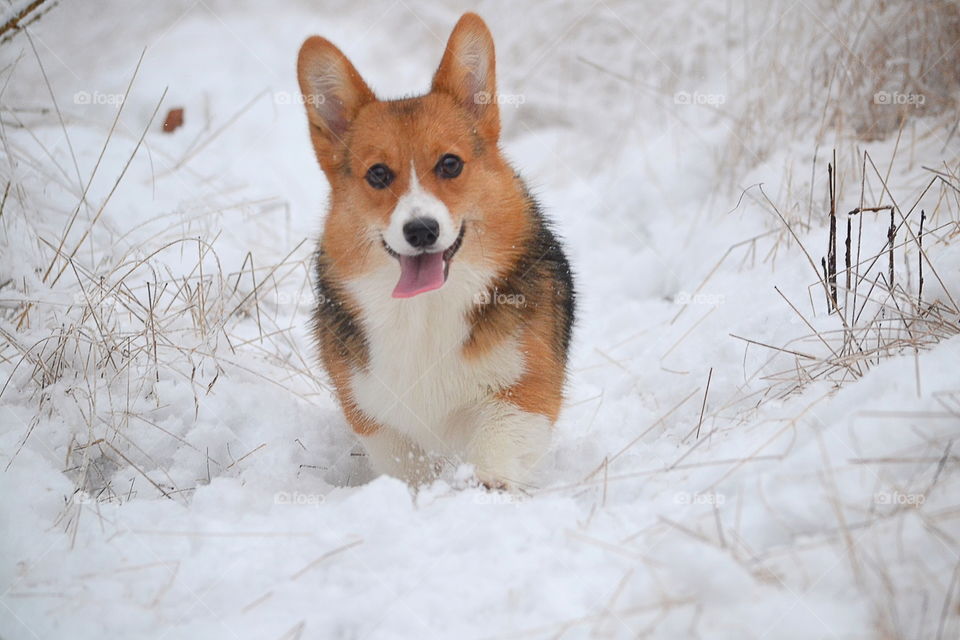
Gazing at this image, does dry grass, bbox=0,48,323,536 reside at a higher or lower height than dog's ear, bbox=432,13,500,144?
lower

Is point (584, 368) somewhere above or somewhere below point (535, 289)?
below

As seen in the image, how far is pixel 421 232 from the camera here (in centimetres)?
280

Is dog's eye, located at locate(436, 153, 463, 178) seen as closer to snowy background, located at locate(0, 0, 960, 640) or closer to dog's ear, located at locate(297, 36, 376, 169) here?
dog's ear, located at locate(297, 36, 376, 169)

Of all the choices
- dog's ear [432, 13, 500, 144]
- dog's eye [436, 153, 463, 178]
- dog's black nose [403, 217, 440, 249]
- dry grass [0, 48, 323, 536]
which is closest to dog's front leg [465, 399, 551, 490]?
dog's black nose [403, 217, 440, 249]

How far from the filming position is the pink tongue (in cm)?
295

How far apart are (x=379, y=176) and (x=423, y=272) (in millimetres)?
439

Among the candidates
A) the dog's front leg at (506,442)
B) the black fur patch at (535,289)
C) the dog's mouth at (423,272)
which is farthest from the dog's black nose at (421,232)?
the dog's front leg at (506,442)

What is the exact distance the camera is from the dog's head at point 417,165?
2.96 meters

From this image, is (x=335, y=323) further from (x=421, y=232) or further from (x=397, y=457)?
(x=421, y=232)

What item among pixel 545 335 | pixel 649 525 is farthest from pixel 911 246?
pixel 649 525

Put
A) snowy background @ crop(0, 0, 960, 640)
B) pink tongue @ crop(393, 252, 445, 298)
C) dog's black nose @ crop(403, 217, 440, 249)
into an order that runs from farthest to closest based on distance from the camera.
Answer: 1. pink tongue @ crop(393, 252, 445, 298)
2. dog's black nose @ crop(403, 217, 440, 249)
3. snowy background @ crop(0, 0, 960, 640)

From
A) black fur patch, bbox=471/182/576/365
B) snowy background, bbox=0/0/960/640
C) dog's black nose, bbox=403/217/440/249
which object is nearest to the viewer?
snowy background, bbox=0/0/960/640

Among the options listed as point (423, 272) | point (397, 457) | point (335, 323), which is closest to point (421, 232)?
point (423, 272)

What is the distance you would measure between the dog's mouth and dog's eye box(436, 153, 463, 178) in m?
0.29
